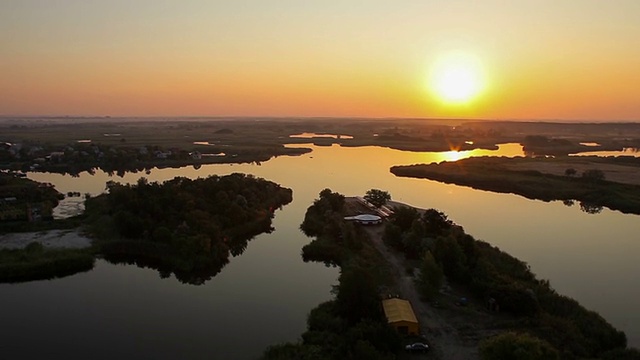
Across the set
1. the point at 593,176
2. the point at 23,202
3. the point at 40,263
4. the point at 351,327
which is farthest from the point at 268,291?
the point at 593,176

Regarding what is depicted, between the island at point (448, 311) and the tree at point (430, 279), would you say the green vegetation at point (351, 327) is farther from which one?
the tree at point (430, 279)

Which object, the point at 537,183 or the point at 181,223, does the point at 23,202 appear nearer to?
the point at 181,223

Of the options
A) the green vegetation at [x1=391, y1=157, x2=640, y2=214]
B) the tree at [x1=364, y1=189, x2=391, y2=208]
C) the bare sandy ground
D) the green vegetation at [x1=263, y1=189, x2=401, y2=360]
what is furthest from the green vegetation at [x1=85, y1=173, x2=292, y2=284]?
the green vegetation at [x1=391, y1=157, x2=640, y2=214]

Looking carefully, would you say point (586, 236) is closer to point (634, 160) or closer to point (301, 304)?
point (301, 304)

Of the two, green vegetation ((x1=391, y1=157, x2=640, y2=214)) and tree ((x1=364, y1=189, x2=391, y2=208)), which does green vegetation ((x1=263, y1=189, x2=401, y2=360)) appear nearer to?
tree ((x1=364, y1=189, x2=391, y2=208))

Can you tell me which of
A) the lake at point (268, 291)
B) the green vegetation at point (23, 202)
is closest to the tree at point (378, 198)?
the lake at point (268, 291)
